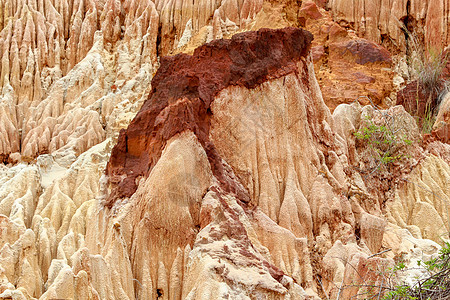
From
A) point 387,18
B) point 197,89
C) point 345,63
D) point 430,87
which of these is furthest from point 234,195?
point 387,18

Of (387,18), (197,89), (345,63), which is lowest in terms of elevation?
(345,63)

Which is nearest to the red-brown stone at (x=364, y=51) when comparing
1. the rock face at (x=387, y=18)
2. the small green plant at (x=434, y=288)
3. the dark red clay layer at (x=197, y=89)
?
the rock face at (x=387, y=18)

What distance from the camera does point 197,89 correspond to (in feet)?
40.6

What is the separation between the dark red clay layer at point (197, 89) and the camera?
1145 cm

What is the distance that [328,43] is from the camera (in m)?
27.3

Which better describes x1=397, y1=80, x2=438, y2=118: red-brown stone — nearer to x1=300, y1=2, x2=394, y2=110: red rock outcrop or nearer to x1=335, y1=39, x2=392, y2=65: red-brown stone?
x1=300, y1=2, x2=394, y2=110: red rock outcrop

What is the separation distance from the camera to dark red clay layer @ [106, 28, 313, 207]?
1145 centimetres

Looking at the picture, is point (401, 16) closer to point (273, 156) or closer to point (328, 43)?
point (328, 43)

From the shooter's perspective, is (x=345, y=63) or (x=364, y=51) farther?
(x=364, y=51)

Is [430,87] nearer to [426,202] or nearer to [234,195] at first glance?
[426,202]

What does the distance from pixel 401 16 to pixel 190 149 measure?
2195cm


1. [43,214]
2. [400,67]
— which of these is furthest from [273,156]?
[400,67]

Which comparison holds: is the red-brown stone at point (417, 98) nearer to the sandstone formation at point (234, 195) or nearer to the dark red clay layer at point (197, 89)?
the sandstone formation at point (234, 195)

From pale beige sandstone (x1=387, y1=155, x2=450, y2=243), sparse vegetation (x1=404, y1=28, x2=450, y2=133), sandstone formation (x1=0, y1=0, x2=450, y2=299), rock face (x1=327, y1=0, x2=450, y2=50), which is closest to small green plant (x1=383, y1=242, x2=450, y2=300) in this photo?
sandstone formation (x1=0, y1=0, x2=450, y2=299)
